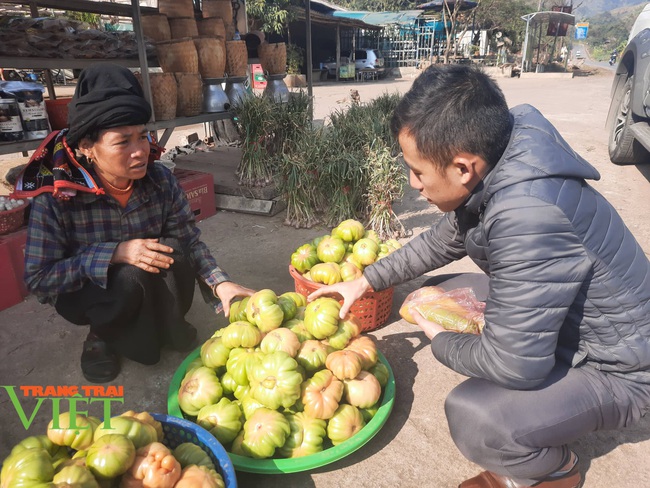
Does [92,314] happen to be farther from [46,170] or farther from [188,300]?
[46,170]

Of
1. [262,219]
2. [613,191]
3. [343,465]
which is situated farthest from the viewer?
[613,191]

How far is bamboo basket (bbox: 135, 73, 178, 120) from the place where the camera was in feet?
14.6

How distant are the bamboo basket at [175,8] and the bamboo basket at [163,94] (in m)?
1.28

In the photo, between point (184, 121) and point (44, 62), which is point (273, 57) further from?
point (44, 62)

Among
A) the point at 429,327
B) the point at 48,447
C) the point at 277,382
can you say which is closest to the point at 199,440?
the point at 277,382

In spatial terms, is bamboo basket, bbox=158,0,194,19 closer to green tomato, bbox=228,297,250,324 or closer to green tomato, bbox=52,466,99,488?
green tomato, bbox=228,297,250,324

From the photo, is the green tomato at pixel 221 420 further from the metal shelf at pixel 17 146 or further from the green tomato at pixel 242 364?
the metal shelf at pixel 17 146

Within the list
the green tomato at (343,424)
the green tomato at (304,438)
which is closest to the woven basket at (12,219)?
the green tomato at (304,438)

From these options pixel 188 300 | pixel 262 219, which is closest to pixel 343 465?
pixel 188 300

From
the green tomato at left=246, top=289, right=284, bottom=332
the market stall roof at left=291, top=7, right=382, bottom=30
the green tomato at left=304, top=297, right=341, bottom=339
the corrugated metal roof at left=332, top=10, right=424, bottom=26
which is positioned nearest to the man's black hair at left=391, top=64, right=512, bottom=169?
the green tomato at left=304, top=297, right=341, bottom=339

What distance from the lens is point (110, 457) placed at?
1.29 m

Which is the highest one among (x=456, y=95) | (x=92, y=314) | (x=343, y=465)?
(x=456, y=95)

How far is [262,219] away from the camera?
186 inches

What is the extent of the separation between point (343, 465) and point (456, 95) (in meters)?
1.53
